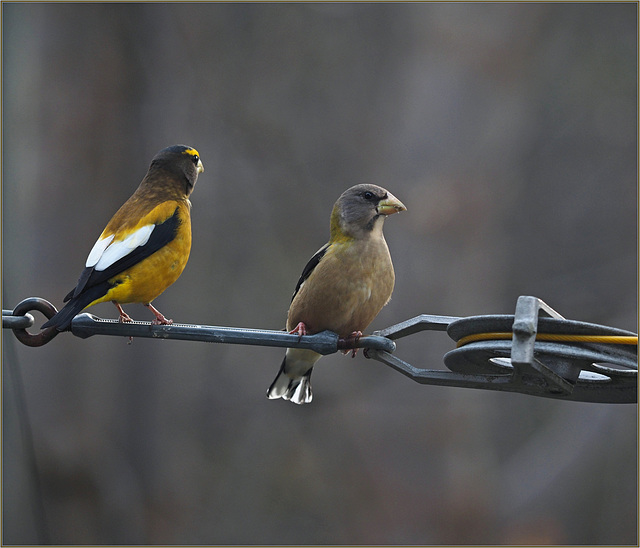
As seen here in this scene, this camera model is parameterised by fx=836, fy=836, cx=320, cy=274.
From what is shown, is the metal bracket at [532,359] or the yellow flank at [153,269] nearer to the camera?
the metal bracket at [532,359]

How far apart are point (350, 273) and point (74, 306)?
5.05ft

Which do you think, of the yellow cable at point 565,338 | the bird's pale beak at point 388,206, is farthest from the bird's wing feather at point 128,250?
the yellow cable at point 565,338

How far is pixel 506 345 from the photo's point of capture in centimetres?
267

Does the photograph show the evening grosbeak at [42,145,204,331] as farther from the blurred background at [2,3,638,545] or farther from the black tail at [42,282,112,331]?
the blurred background at [2,3,638,545]

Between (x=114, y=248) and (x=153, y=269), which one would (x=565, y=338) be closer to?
(x=153, y=269)

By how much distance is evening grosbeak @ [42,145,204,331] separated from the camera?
162 inches

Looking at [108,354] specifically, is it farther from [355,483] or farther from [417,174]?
[417,174]

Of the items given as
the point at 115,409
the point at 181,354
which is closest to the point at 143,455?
the point at 115,409

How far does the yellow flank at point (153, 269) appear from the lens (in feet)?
13.9

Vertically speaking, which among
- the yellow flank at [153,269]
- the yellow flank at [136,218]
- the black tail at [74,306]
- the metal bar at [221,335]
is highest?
the yellow flank at [136,218]

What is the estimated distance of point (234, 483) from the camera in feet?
30.6

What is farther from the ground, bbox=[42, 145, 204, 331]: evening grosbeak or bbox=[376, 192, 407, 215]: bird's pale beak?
bbox=[376, 192, 407, 215]: bird's pale beak

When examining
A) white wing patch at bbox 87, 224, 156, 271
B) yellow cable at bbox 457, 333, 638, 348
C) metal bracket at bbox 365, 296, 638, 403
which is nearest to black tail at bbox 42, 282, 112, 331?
white wing patch at bbox 87, 224, 156, 271

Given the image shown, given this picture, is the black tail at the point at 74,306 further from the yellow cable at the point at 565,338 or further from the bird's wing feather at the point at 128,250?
the yellow cable at the point at 565,338
